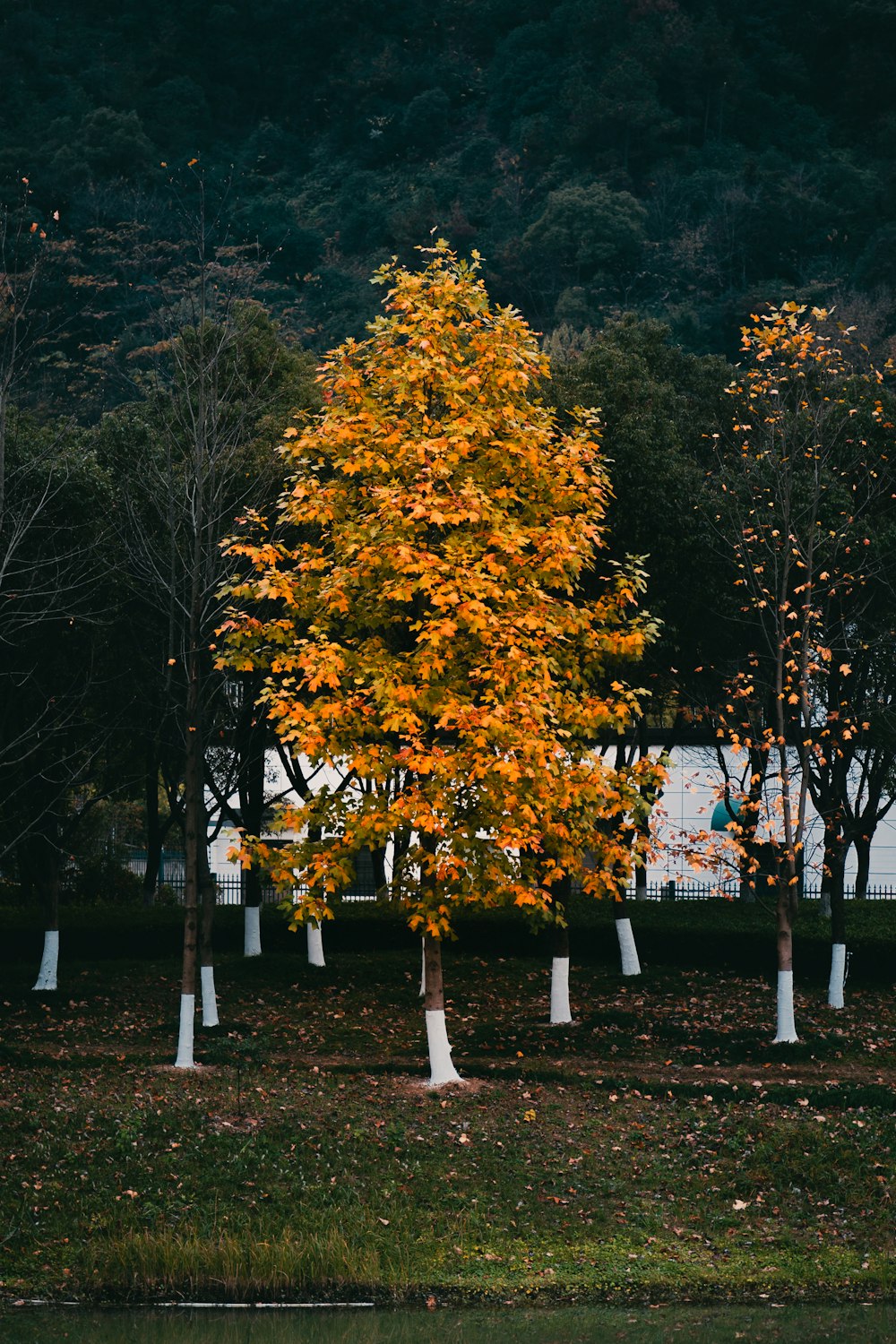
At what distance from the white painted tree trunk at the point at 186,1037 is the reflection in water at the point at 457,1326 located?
561 cm

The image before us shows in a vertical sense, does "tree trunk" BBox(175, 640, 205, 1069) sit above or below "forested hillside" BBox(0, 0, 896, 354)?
below

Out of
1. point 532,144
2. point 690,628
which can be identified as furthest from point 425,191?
point 690,628

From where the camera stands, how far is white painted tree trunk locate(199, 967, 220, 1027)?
22.2m

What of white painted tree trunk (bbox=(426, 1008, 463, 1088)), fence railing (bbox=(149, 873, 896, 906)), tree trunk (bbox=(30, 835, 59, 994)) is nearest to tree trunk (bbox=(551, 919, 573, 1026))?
white painted tree trunk (bbox=(426, 1008, 463, 1088))

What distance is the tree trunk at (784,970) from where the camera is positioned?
67.9 ft

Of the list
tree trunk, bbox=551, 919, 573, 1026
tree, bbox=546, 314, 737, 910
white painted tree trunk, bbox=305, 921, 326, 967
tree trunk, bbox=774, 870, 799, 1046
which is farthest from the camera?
white painted tree trunk, bbox=305, 921, 326, 967

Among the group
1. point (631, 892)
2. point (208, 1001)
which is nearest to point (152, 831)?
point (208, 1001)

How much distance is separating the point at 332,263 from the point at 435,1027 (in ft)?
259

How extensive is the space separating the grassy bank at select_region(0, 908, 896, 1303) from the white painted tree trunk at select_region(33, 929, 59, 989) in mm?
1649

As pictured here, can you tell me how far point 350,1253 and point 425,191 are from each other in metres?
87.7

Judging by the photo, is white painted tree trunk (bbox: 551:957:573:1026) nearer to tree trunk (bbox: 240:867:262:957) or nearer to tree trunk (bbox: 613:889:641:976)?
tree trunk (bbox: 613:889:641:976)

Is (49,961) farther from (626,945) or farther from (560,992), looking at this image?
(626,945)

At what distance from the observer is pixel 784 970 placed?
2086 cm

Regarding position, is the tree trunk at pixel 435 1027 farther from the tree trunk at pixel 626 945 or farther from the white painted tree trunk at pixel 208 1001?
the tree trunk at pixel 626 945
